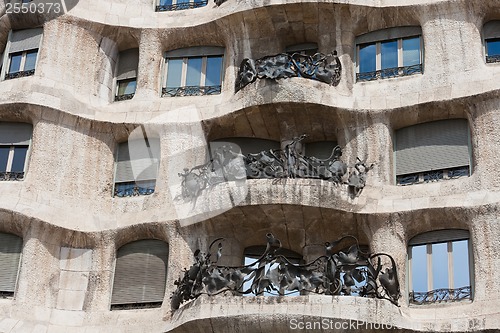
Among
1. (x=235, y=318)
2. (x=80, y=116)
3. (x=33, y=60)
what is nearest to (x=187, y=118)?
(x=80, y=116)

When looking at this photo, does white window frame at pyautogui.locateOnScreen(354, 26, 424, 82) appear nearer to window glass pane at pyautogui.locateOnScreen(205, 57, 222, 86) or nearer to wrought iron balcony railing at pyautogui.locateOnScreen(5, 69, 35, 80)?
window glass pane at pyautogui.locateOnScreen(205, 57, 222, 86)

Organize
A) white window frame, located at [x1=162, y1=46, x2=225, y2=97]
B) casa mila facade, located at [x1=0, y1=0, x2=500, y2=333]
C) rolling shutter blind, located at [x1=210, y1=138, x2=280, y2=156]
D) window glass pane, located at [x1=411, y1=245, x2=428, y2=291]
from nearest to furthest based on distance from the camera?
casa mila facade, located at [x1=0, y1=0, x2=500, y2=333] < window glass pane, located at [x1=411, y1=245, x2=428, y2=291] < rolling shutter blind, located at [x1=210, y1=138, x2=280, y2=156] < white window frame, located at [x1=162, y1=46, x2=225, y2=97]

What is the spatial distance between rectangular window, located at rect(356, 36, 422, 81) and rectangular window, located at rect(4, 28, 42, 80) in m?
8.36

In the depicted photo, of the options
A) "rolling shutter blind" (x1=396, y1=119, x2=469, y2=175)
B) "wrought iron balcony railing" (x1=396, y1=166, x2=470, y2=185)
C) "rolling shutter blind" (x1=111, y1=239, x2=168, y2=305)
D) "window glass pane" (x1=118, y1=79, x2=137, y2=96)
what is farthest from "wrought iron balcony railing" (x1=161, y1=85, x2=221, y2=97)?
"wrought iron balcony railing" (x1=396, y1=166, x2=470, y2=185)

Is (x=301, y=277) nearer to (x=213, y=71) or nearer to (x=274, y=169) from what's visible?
(x=274, y=169)

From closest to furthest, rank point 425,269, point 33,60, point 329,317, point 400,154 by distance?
point 329,317, point 425,269, point 400,154, point 33,60

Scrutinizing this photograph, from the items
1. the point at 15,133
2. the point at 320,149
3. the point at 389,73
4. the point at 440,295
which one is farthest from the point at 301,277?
the point at 15,133

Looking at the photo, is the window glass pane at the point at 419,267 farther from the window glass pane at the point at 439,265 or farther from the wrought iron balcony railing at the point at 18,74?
the wrought iron balcony railing at the point at 18,74

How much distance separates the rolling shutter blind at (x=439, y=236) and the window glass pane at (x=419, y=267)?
0.14 metres

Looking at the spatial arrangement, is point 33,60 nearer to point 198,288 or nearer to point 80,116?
point 80,116

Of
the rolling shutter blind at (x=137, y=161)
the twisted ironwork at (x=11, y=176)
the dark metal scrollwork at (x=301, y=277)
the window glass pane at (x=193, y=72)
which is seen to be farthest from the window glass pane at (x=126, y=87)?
the dark metal scrollwork at (x=301, y=277)

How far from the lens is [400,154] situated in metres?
22.5

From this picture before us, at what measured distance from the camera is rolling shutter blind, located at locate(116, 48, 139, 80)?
82.5 feet

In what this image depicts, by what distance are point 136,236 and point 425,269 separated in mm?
6798
